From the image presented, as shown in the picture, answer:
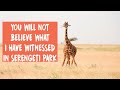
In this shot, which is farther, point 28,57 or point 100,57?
point 100,57

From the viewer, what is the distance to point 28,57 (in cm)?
1495

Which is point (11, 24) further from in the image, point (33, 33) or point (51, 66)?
point (51, 66)

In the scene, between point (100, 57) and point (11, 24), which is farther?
point (100, 57)
